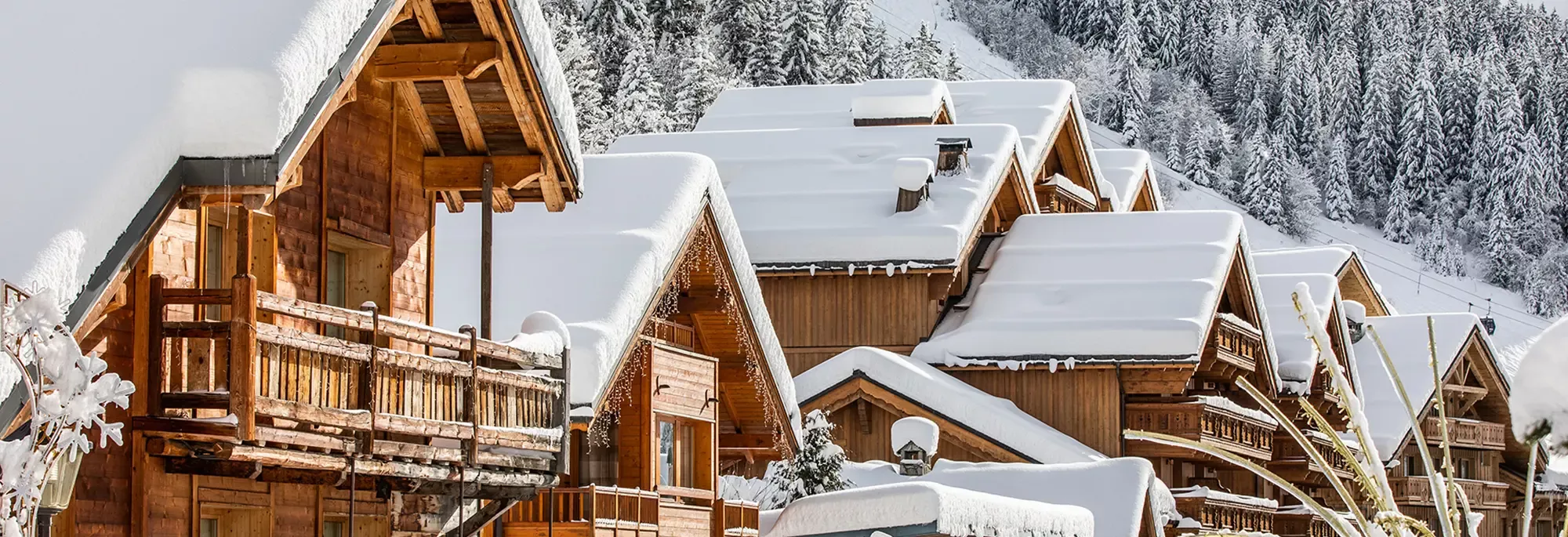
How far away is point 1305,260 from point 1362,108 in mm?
96599

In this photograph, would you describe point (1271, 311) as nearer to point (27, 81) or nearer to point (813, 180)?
point (813, 180)

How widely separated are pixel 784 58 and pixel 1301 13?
86841 mm

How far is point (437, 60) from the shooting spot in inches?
581

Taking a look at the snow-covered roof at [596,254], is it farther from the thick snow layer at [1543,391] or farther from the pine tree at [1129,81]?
the pine tree at [1129,81]

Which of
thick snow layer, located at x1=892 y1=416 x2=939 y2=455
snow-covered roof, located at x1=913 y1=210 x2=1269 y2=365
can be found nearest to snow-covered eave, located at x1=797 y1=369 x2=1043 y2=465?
snow-covered roof, located at x1=913 y1=210 x2=1269 y2=365

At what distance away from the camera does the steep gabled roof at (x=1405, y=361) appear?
5025 centimetres

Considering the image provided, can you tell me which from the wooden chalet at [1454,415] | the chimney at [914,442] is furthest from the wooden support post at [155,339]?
the wooden chalet at [1454,415]

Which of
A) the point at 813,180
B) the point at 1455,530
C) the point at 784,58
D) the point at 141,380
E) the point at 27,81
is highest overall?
the point at 784,58

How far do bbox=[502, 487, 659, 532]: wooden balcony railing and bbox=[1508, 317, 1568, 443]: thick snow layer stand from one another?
45.1ft

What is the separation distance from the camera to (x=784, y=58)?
298ft

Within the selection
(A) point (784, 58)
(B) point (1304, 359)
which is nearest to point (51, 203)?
(B) point (1304, 359)

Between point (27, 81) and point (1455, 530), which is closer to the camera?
point (1455, 530)

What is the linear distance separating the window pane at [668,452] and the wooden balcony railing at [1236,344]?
54.6ft

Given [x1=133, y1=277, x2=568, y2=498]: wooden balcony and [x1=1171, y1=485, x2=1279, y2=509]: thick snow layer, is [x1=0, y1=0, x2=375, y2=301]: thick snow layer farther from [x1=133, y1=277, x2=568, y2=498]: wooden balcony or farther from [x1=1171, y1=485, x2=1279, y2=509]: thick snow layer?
[x1=1171, y1=485, x2=1279, y2=509]: thick snow layer
